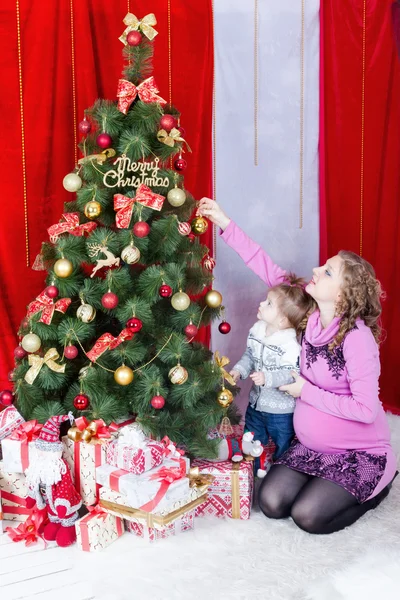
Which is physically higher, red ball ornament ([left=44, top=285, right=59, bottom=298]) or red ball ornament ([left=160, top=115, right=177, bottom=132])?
red ball ornament ([left=160, top=115, right=177, bottom=132])

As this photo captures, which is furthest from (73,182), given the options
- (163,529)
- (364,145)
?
(364,145)

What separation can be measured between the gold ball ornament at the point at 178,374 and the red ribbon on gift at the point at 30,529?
2.11 feet

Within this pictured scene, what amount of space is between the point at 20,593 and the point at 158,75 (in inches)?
89.4

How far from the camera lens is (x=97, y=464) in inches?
93.0

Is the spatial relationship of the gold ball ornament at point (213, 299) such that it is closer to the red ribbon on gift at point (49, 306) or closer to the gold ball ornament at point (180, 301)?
the gold ball ornament at point (180, 301)

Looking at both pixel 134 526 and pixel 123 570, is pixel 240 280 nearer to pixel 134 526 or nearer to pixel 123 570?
pixel 134 526

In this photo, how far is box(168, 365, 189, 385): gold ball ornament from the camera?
236cm

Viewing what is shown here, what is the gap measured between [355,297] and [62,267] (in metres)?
1.11

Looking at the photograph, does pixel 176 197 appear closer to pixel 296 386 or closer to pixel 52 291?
pixel 52 291

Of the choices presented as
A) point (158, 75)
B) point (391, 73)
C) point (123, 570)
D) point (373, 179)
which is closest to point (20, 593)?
point (123, 570)

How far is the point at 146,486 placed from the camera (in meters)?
2.21

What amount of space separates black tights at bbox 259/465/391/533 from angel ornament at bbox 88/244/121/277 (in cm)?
102

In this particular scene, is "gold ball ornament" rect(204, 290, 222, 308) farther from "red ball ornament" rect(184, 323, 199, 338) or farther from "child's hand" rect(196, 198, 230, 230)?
"child's hand" rect(196, 198, 230, 230)

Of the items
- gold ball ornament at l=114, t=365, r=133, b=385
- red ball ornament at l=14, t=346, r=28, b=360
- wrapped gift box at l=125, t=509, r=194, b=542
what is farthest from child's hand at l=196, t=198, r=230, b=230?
wrapped gift box at l=125, t=509, r=194, b=542
